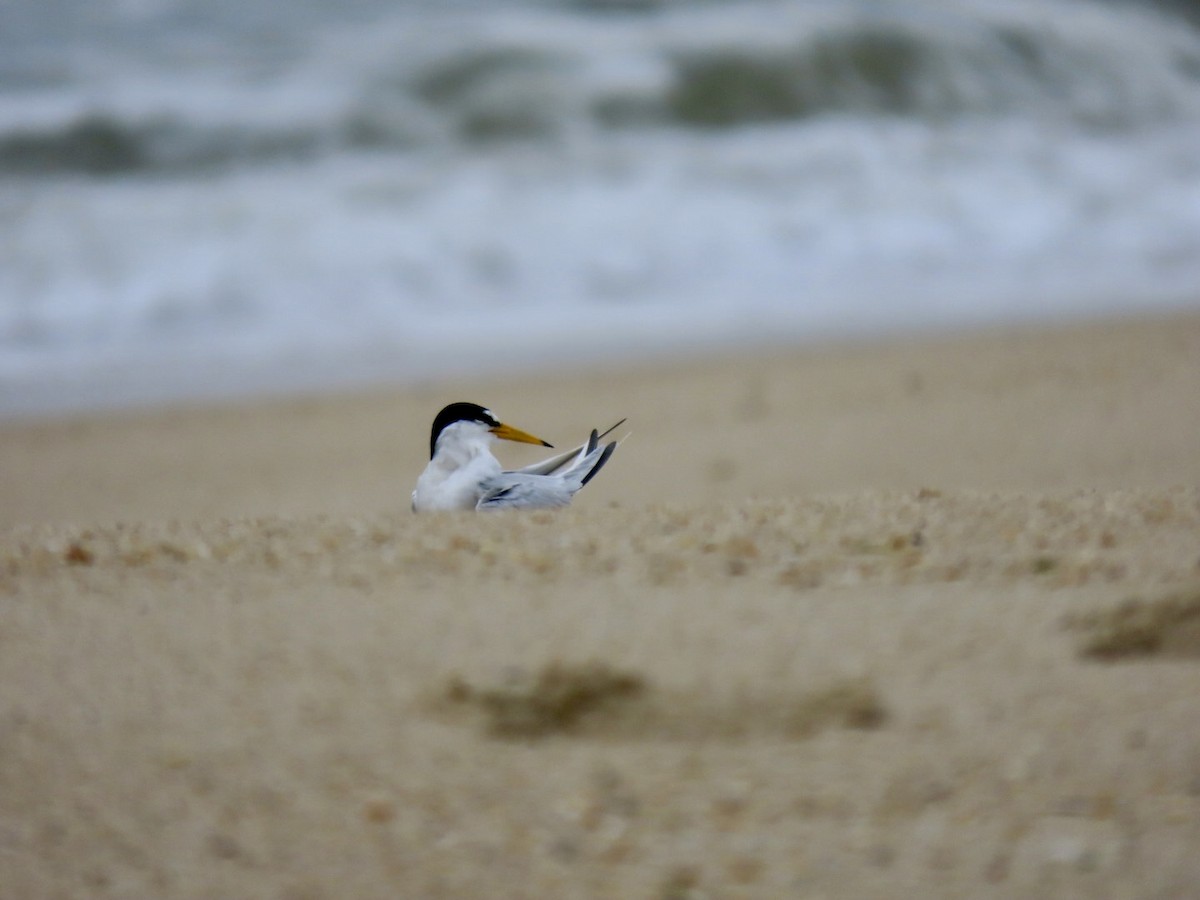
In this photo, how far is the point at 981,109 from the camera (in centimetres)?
1078

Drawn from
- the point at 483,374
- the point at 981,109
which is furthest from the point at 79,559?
the point at 981,109

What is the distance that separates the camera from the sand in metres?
1.71

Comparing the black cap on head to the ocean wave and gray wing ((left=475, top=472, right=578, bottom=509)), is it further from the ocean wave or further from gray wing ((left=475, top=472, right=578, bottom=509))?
the ocean wave

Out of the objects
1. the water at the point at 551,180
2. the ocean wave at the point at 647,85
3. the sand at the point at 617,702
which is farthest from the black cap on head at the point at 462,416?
the ocean wave at the point at 647,85

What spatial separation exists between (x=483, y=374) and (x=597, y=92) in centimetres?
454

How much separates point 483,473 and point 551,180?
20.4 feet

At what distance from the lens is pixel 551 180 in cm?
949

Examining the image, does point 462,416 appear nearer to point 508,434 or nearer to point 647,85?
point 508,434

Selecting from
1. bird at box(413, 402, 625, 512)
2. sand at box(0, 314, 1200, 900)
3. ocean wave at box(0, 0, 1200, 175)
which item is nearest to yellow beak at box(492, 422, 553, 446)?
bird at box(413, 402, 625, 512)

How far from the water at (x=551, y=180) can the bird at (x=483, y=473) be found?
10.2 feet

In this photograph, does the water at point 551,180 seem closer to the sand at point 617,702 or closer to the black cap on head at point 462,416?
the black cap on head at point 462,416

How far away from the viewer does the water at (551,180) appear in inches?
299

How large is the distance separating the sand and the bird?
0.28m

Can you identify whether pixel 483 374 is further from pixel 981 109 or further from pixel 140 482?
pixel 981 109
